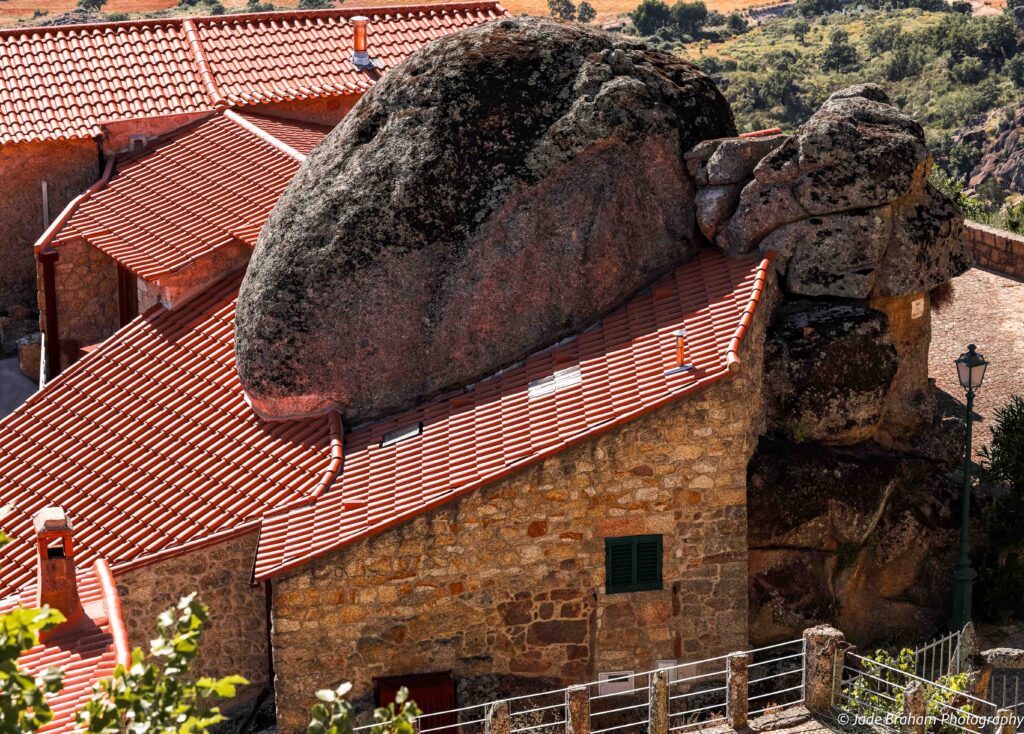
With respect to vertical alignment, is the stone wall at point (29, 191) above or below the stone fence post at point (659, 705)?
above

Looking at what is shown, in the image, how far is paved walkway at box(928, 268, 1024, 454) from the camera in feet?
77.0

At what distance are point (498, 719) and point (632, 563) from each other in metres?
2.48

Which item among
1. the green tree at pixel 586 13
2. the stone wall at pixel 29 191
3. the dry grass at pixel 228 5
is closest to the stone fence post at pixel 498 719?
the stone wall at pixel 29 191

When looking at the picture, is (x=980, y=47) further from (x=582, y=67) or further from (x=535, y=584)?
(x=535, y=584)

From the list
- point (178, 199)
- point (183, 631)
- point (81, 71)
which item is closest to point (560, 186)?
point (178, 199)

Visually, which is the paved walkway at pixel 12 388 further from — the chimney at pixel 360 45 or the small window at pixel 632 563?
the small window at pixel 632 563

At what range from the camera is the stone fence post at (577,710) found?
15.8 m

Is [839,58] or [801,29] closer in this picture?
[839,58]

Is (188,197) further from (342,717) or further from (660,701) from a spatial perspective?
(342,717)

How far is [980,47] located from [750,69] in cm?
770

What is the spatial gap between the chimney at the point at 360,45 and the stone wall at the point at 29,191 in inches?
183

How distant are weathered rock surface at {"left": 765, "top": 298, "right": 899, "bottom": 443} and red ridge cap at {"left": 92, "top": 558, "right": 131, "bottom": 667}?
7089 mm

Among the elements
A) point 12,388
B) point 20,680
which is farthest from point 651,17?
point 20,680

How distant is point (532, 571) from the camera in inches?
669
